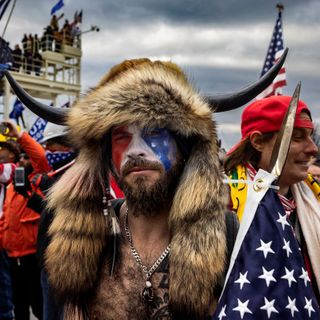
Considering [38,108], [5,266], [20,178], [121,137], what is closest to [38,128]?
[5,266]

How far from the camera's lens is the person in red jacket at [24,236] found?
5074 mm

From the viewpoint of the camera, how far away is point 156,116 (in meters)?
2.07

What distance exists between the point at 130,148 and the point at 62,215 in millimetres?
450

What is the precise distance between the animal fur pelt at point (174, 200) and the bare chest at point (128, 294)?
68mm

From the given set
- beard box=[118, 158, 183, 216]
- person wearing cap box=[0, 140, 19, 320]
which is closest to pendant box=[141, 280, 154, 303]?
beard box=[118, 158, 183, 216]

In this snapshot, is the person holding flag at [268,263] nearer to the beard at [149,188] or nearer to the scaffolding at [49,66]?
the beard at [149,188]

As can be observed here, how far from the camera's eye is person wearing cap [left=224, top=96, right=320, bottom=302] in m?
2.61

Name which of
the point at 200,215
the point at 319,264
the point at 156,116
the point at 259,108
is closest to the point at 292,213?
the point at 319,264

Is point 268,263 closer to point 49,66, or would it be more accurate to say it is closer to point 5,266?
→ point 5,266

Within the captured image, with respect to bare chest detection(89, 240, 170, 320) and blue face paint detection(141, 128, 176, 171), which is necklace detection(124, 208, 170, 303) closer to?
bare chest detection(89, 240, 170, 320)

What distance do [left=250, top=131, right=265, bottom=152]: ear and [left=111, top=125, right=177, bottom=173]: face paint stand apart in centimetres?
88

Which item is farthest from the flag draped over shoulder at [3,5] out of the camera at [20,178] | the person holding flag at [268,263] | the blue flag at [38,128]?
the person holding flag at [268,263]

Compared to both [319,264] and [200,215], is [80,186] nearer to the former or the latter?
[200,215]

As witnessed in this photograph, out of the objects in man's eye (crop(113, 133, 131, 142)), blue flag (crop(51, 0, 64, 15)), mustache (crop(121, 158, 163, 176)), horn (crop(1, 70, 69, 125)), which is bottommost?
mustache (crop(121, 158, 163, 176))
